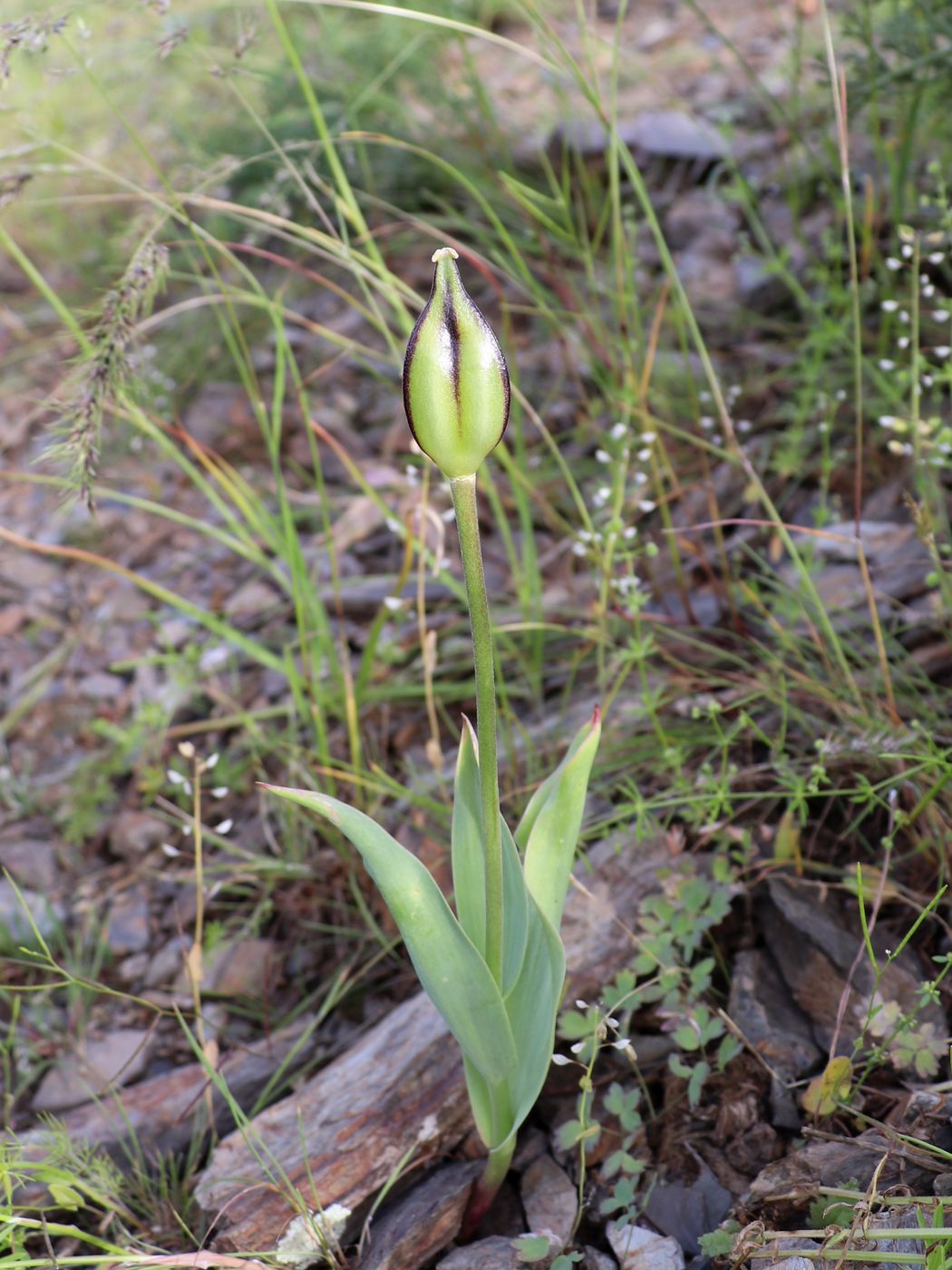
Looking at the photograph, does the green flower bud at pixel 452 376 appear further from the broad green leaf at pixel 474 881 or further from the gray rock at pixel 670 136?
the gray rock at pixel 670 136

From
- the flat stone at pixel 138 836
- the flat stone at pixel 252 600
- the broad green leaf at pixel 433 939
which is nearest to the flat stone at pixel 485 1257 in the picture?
the broad green leaf at pixel 433 939

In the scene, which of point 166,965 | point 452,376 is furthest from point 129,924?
point 452,376

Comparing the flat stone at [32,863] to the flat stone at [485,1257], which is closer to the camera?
the flat stone at [485,1257]

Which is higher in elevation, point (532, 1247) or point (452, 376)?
point (452, 376)

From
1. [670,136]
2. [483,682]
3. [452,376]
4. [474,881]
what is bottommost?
[474,881]

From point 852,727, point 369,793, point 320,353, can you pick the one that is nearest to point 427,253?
point 320,353

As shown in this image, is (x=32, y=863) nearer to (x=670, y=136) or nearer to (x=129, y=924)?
(x=129, y=924)

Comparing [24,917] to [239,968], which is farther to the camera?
[24,917]
